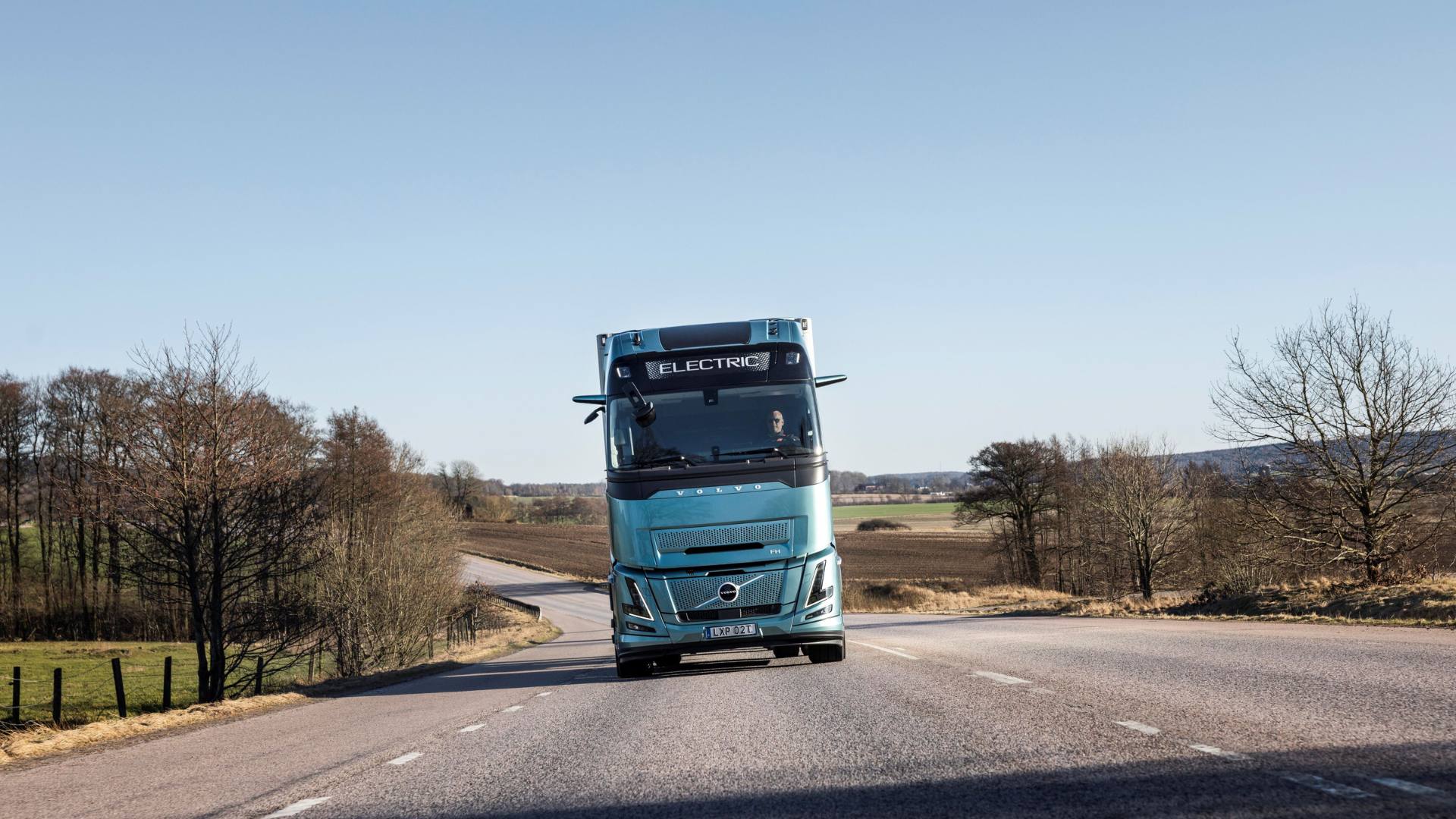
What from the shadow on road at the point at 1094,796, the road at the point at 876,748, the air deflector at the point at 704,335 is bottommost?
the road at the point at 876,748

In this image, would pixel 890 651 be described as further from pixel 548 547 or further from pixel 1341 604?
pixel 548 547

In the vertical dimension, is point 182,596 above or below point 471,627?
above

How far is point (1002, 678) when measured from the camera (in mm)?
11805

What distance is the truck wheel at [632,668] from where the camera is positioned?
13414mm

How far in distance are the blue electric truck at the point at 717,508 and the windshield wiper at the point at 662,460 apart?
0.01 m

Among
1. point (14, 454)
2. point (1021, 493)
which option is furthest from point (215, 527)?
point (1021, 493)

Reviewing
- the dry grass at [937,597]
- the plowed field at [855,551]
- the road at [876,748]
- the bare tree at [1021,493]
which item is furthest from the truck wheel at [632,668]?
the bare tree at [1021,493]

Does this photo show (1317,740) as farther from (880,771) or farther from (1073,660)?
(1073,660)

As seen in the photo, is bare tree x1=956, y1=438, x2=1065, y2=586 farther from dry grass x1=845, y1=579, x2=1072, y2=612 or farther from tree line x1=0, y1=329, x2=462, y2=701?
tree line x1=0, y1=329, x2=462, y2=701

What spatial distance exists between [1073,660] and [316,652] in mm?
21653

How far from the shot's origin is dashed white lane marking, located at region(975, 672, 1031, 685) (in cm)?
1120

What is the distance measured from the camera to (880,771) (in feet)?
20.8

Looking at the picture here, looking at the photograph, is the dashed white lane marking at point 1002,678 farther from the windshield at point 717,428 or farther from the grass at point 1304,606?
the grass at point 1304,606

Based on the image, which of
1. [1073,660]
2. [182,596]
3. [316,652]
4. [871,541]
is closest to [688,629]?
[1073,660]
